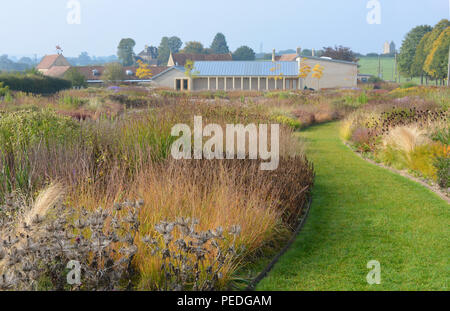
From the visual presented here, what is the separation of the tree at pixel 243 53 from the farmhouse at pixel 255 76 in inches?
2332

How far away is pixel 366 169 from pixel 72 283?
23.6ft

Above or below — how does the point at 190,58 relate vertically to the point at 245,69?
above

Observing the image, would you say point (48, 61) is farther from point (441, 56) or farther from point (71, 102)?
point (71, 102)

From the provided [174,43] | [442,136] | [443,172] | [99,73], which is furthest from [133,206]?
[174,43]

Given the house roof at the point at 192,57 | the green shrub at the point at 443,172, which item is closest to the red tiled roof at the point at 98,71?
the house roof at the point at 192,57

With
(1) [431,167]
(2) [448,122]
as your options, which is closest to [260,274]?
(1) [431,167]

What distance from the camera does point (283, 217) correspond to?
19.1ft

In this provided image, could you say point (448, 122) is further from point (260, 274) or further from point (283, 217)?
point (260, 274)

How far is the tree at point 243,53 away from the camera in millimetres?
115188

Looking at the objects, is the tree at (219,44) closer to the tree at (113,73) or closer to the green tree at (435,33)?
the tree at (113,73)

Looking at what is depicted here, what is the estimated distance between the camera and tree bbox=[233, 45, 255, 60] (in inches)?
4535

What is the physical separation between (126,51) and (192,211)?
11966 cm

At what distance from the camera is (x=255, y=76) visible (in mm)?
53531

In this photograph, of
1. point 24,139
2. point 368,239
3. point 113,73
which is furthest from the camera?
point 113,73
